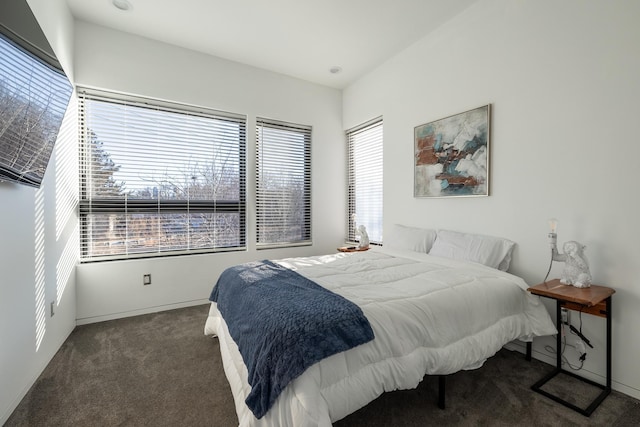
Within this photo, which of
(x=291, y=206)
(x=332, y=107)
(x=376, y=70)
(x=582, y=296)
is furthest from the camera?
(x=332, y=107)

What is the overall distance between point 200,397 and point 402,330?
131 cm

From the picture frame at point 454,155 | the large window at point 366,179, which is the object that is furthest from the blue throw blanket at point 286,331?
the large window at point 366,179

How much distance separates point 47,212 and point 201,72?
6.96 ft

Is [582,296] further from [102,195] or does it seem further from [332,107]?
[102,195]

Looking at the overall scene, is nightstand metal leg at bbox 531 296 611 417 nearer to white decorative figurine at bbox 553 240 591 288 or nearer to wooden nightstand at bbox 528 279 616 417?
wooden nightstand at bbox 528 279 616 417

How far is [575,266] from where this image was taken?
1836mm

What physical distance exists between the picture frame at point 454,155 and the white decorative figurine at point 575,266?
757 mm

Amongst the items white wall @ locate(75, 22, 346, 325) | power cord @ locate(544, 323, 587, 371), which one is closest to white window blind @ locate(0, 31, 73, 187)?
white wall @ locate(75, 22, 346, 325)

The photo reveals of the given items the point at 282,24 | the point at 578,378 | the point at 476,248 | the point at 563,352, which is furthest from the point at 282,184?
the point at 578,378

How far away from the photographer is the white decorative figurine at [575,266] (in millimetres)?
1791

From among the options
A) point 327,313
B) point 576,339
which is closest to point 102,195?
point 327,313

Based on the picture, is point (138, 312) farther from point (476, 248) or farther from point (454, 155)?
point (454, 155)

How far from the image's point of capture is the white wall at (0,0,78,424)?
161 cm

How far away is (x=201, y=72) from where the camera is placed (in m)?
3.32
